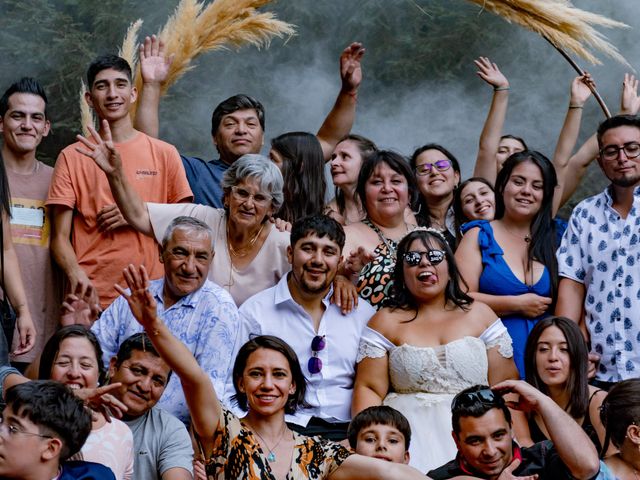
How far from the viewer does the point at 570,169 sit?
22.3ft

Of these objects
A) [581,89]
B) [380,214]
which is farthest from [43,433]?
[581,89]

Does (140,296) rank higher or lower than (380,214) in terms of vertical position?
lower

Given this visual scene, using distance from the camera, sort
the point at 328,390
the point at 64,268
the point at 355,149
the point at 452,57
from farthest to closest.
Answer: the point at 452,57 < the point at 355,149 < the point at 64,268 < the point at 328,390

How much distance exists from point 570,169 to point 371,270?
4.85ft

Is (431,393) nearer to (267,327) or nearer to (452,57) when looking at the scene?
(267,327)

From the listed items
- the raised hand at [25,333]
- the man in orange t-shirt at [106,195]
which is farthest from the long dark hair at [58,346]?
the man in orange t-shirt at [106,195]

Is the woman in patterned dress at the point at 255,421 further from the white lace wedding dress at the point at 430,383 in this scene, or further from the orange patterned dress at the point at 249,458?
the white lace wedding dress at the point at 430,383

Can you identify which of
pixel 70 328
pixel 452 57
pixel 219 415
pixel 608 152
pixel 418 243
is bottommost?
pixel 219 415

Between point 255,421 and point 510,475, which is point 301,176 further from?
point 510,475

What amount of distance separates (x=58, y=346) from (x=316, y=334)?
1.09 meters

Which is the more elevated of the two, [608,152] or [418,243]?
[608,152]

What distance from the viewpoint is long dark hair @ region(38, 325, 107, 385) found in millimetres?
5043

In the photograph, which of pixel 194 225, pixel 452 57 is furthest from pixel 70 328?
pixel 452 57

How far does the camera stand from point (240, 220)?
18.7ft
